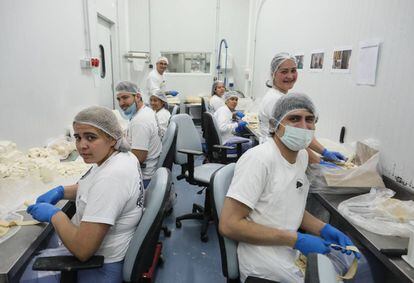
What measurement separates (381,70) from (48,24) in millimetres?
2600

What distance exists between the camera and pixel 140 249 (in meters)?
1.21

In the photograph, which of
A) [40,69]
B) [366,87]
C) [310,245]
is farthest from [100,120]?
[366,87]

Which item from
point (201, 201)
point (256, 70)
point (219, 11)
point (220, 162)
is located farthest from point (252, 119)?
point (219, 11)

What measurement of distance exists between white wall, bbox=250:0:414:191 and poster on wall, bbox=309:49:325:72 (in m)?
0.06

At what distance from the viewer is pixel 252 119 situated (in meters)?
3.87

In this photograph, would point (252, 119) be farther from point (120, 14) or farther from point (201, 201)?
point (120, 14)

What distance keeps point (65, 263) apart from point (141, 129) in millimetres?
1247

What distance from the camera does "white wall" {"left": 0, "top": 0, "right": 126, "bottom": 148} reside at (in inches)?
78.1

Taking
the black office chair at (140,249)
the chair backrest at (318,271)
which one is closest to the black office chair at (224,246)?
the black office chair at (140,249)

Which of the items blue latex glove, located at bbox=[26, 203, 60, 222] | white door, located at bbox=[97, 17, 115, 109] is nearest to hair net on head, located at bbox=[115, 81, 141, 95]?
blue latex glove, located at bbox=[26, 203, 60, 222]

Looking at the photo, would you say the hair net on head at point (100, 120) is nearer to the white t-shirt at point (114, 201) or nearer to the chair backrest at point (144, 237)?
the white t-shirt at point (114, 201)

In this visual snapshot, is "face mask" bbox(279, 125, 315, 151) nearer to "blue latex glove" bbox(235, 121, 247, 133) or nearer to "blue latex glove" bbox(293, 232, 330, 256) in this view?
"blue latex glove" bbox(293, 232, 330, 256)

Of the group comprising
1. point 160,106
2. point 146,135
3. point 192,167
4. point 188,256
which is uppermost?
point 160,106

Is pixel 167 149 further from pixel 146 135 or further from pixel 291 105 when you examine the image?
pixel 291 105
